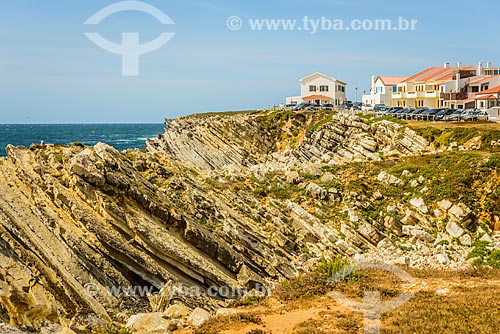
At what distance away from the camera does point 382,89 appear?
88312 mm

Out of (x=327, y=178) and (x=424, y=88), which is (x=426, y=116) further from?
(x=424, y=88)

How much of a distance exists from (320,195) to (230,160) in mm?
17917

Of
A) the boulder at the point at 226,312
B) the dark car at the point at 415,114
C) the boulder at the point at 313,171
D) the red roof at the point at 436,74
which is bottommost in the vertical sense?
the boulder at the point at 226,312

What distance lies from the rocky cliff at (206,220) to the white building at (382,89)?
107ft

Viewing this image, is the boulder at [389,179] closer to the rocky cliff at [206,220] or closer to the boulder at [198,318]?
the rocky cliff at [206,220]

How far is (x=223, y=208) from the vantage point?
36.0 meters

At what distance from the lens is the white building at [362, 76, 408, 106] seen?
3383 inches

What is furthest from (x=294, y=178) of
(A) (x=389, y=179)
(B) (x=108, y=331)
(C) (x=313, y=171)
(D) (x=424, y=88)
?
(D) (x=424, y=88)

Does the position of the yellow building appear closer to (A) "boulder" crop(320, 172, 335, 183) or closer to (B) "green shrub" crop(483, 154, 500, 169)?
(B) "green shrub" crop(483, 154, 500, 169)

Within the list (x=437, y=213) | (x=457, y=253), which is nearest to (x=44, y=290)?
(x=457, y=253)

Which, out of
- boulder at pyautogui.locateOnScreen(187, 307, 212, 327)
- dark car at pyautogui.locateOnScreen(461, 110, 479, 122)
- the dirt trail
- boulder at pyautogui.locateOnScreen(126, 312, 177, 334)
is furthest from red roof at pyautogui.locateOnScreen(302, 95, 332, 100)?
boulder at pyautogui.locateOnScreen(126, 312, 177, 334)

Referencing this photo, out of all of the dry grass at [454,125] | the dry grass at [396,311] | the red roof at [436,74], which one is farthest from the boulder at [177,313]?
the red roof at [436,74]

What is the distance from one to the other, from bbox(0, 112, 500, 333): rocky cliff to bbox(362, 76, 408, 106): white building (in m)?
32.5

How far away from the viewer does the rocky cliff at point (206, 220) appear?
882 inches
